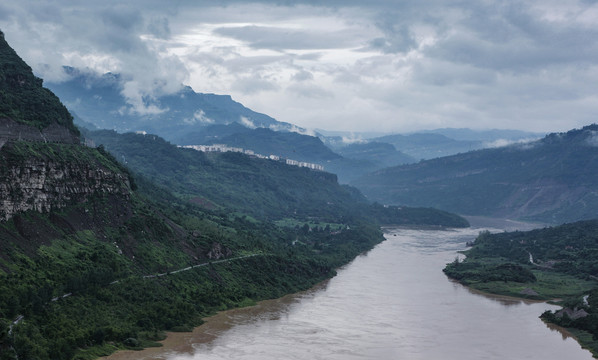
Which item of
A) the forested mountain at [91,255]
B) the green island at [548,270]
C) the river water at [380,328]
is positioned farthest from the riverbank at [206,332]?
the green island at [548,270]

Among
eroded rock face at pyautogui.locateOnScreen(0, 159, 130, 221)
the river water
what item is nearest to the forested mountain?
eroded rock face at pyautogui.locateOnScreen(0, 159, 130, 221)

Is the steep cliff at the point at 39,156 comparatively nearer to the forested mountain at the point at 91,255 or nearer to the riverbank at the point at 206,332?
the forested mountain at the point at 91,255

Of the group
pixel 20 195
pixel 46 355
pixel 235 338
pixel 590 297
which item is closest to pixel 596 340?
pixel 590 297

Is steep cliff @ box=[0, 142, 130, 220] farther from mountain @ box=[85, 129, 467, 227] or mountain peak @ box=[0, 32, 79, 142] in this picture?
mountain @ box=[85, 129, 467, 227]

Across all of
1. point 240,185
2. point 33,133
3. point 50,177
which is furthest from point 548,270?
point 240,185

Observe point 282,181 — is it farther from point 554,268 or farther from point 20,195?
point 20,195
